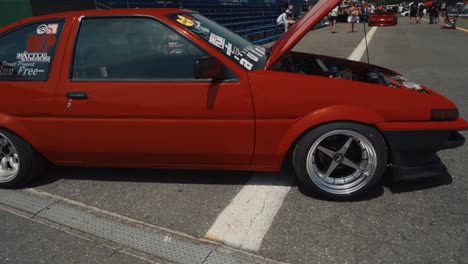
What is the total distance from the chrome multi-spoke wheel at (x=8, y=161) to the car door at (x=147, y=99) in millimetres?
593

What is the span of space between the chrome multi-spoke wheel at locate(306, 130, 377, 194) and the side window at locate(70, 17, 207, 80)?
1140 mm

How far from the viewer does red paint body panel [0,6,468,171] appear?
273 centimetres

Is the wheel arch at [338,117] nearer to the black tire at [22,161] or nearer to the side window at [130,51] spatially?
the side window at [130,51]

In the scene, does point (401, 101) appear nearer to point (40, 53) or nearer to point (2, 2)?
point (40, 53)

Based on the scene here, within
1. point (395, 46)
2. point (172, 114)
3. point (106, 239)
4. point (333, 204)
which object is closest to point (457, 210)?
point (333, 204)

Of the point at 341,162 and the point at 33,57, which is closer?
the point at 341,162

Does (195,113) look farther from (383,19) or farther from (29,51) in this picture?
(383,19)

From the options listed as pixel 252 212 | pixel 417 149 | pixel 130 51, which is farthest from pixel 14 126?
pixel 417 149

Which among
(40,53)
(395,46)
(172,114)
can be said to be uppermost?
(40,53)

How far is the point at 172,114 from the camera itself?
287 cm

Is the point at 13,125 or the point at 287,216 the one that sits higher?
the point at 13,125

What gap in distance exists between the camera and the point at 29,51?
312 centimetres

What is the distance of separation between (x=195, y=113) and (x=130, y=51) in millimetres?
719

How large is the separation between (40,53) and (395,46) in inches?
493
